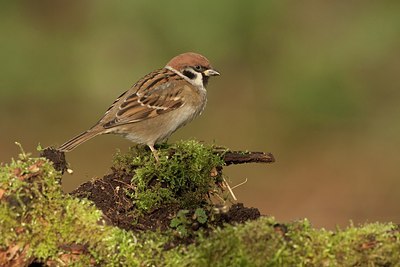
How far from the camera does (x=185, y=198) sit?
573 cm

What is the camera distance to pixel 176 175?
19.1 feet

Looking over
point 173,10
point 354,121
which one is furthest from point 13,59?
point 354,121

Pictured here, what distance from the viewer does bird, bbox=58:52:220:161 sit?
7871mm

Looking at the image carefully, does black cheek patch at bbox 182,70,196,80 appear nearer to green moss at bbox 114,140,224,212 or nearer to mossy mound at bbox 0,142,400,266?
green moss at bbox 114,140,224,212

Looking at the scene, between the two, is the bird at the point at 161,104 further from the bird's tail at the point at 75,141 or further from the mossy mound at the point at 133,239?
the mossy mound at the point at 133,239

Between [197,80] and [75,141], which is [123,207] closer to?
[75,141]

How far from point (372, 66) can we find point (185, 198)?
788 centimetres

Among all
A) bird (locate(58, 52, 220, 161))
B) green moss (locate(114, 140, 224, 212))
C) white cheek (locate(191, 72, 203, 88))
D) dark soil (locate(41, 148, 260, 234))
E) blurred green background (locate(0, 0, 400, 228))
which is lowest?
dark soil (locate(41, 148, 260, 234))

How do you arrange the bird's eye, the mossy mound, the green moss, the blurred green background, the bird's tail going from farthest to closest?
1. the blurred green background
2. the bird's eye
3. the bird's tail
4. the green moss
5. the mossy mound

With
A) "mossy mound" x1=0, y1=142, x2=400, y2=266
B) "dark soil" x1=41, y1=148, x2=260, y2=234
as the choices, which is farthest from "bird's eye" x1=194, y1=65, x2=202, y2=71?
"mossy mound" x1=0, y1=142, x2=400, y2=266

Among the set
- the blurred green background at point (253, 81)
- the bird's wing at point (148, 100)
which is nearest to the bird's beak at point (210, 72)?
the bird's wing at point (148, 100)

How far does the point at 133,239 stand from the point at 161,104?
135 inches

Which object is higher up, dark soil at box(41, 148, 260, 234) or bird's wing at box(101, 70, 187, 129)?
bird's wing at box(101, 70, 187, 129)

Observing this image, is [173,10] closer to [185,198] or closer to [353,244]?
[185,198]
